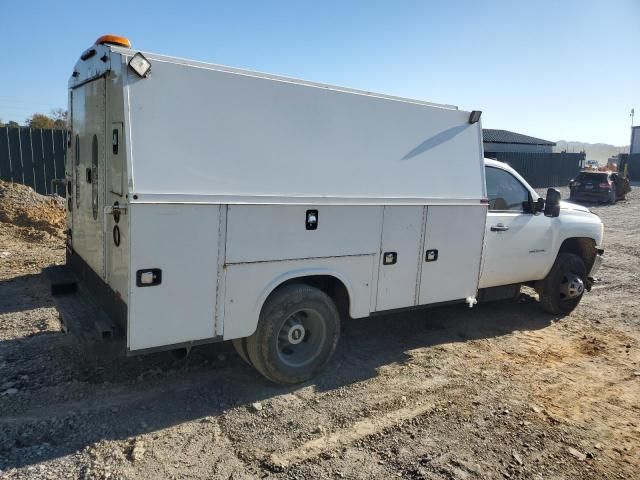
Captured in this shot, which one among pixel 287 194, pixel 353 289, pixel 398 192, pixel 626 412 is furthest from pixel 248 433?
pixel 626 412

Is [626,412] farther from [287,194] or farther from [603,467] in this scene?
[287,194]

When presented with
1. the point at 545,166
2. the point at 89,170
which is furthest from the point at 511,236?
the point at 545,166

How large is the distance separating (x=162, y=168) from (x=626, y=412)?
4.48 meters

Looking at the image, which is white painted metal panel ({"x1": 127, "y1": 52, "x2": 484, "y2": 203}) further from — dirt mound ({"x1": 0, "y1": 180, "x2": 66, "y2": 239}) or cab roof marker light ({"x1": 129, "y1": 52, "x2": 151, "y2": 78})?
dirt mound ({"x1": 0, "y1": 180, "x2": 66, "y2": 239})

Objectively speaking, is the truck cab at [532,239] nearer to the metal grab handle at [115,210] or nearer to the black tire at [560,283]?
the black tire at [560,283]

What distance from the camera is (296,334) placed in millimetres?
4676

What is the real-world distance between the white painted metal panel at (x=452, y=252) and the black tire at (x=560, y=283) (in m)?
1.80

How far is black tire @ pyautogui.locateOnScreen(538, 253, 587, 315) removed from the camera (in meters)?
7.07

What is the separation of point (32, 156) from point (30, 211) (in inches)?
143

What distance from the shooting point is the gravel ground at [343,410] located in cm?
354

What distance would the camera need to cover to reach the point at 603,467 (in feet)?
12.4

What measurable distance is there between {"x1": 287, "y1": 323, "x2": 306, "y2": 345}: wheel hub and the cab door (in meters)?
2.46

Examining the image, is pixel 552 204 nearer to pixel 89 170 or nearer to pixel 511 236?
pixel 511 236

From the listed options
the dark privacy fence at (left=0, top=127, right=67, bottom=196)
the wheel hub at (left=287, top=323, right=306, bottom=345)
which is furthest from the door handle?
the dark privacy fence at (left=0, top=127, right=67, bottom=196)
